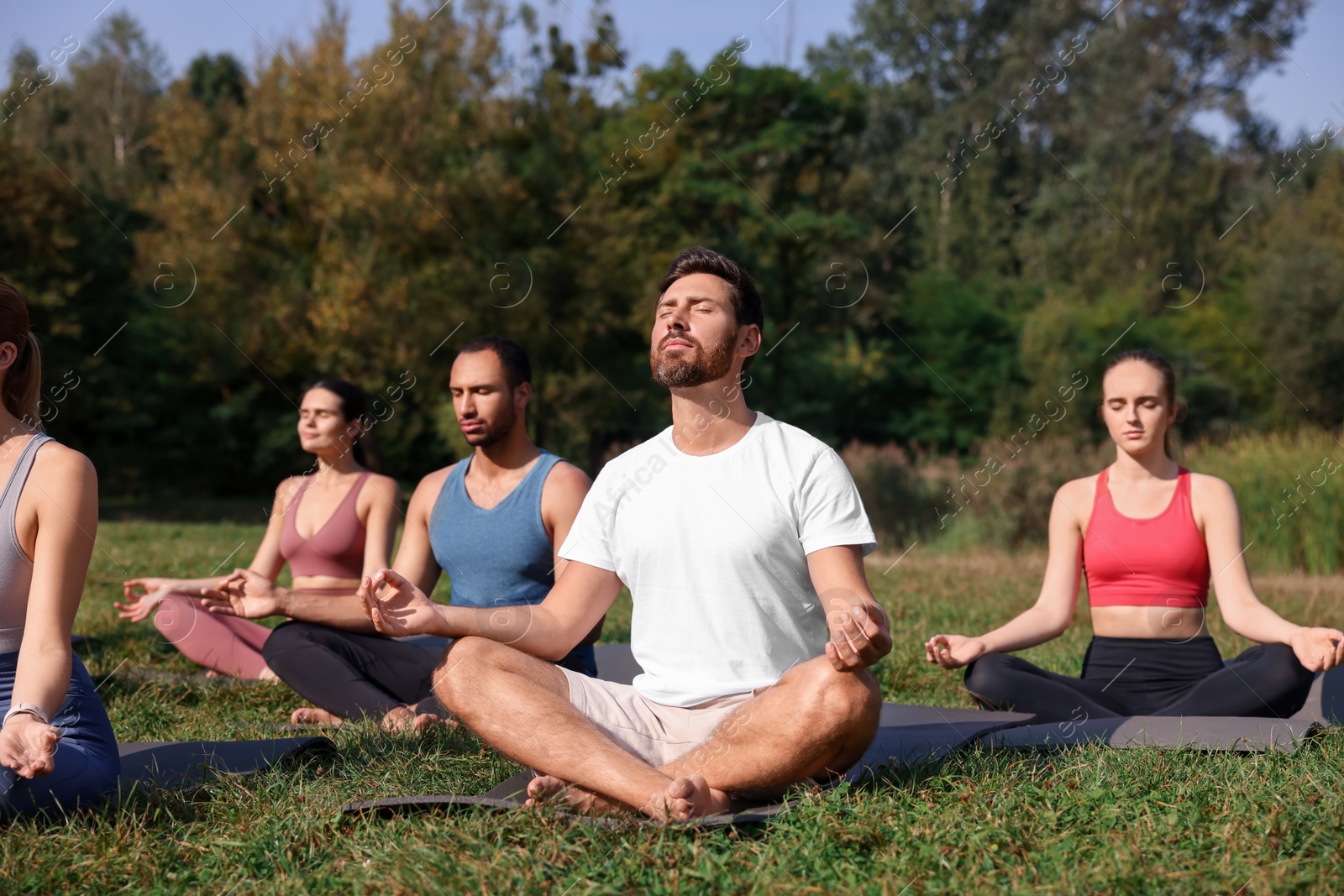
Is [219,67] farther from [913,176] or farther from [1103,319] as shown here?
[1103,319]

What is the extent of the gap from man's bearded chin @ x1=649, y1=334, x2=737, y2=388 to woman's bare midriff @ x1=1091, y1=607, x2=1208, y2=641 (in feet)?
7.29

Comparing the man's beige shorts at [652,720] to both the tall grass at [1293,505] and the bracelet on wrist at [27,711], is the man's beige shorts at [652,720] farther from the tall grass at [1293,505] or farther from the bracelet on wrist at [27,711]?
the tall grass at [1293,505]

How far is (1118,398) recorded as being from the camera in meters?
4.63

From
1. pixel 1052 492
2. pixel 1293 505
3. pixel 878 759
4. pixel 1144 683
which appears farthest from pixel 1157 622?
pixel 1052 492

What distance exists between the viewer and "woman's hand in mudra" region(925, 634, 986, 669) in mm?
3904

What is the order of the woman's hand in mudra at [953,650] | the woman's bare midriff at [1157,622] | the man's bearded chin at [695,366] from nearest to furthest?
the man's bearded chin at [695,366] → the woman's hand in mudra at [953,650] → the woman's bare midriff at [1157,622]

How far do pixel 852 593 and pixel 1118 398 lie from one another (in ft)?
7.39

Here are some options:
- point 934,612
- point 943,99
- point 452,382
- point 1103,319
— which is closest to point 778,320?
point 1103,319

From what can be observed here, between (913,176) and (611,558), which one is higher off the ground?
(913,176)

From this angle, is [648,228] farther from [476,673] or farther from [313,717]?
[476,673]

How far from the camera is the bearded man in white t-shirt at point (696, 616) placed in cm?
291

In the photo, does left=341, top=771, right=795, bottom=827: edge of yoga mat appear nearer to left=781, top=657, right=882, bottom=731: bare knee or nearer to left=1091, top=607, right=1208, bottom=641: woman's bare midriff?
left=781, top=657, right=882, bottom=731: bare knee

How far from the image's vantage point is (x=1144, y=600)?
14.7ft

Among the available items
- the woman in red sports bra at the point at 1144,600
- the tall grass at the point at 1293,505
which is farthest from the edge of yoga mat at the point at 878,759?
the tall grass at the point at 1293,505
